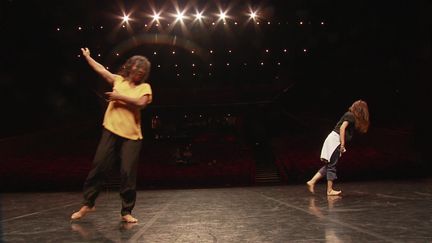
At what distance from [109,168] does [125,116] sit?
1.43 ft

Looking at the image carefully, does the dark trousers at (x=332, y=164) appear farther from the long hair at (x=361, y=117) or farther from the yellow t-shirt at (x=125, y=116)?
the yellow t-shirt at (x=125, y=116)

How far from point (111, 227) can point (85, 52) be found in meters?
1.50

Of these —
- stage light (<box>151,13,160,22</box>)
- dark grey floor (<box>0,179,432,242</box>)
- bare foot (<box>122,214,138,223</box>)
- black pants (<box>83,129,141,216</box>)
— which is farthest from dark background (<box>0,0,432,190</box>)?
bare foot (<box>122,214,138,223</box>)

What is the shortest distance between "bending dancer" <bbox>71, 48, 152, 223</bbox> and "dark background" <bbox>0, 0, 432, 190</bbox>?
847 cm

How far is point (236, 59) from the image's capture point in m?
19.3

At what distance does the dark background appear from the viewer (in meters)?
11.2

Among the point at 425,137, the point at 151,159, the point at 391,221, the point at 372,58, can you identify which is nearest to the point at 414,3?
the point at 425,137

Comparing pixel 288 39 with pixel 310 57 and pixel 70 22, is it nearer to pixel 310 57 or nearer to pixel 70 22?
pixel 310 57

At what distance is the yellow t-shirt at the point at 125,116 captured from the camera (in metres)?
3.12

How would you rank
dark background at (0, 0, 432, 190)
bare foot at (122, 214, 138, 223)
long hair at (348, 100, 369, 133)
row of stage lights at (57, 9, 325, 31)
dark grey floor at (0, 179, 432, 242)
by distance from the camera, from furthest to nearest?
row of stage lights at (57, 9, 325, 31), dark background at (0, 0, 432, 190), long hair at (348, 100, 369, 133), bare foot at (122, 214, 138, 223), dark grey floor at (0, 179, 432, 242)

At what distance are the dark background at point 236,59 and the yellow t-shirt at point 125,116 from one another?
8446 mm

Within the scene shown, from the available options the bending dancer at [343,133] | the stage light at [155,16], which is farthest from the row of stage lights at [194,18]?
the bending dancer at [343,133]

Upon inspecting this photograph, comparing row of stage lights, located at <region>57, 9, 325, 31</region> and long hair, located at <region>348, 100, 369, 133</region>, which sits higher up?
row of stage lights, located at <region>57, 9, 325, 31</region>

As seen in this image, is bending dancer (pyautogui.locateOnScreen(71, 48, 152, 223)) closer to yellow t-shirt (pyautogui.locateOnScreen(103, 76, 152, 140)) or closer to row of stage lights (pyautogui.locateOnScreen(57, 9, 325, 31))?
yellow t-shirt (pyautogui.locateOnScreen(103, 76, 152, 140))
